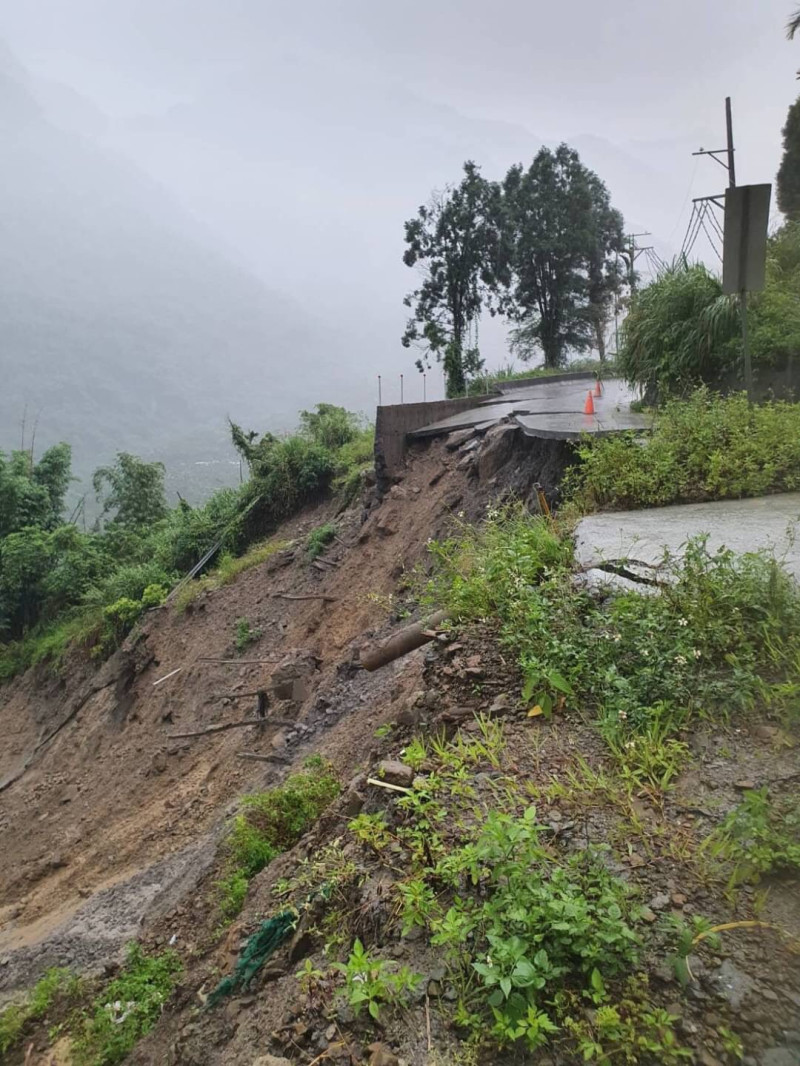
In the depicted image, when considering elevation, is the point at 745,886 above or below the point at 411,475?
below

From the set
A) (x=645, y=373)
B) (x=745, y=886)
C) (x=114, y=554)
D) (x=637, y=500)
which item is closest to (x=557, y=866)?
(x=745, y=886)

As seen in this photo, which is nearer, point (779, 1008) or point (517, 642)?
point (779, 1008)

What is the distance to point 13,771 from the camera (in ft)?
46.5

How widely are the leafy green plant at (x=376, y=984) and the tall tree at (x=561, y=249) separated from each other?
23.8m

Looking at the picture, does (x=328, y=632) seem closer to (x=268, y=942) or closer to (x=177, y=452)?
(x=268, y=942)

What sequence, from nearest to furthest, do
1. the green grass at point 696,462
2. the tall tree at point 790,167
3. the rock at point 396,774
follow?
the rock at point 396,774
the green grass at point 696,462
the tall tree at point 790,167

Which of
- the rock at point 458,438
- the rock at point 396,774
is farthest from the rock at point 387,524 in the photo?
the rock at point 396,774

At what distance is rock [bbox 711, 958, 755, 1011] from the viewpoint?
5.64 ft

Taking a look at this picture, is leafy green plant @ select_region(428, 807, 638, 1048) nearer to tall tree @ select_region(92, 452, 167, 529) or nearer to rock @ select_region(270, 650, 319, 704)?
rock @ select_region(270, 650, 319, 704)

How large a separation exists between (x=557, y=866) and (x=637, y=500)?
358 centimetres

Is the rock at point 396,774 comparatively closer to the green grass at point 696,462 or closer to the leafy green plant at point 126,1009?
the leafy green plant at point 126,1009

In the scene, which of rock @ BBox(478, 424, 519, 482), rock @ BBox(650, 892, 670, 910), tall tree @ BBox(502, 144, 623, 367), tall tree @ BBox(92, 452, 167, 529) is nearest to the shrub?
rock @ BBox(478, 424, 519, 482)

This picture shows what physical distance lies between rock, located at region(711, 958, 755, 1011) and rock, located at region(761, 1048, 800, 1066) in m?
0.11

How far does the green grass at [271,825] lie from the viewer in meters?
3.85
